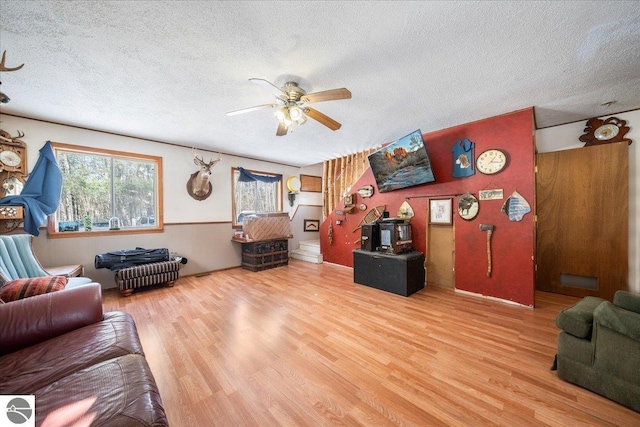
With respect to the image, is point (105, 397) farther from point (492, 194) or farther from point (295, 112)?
point (492, 194)

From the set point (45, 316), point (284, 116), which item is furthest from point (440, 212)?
point (45, 316)

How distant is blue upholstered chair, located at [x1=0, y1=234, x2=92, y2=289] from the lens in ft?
8.19

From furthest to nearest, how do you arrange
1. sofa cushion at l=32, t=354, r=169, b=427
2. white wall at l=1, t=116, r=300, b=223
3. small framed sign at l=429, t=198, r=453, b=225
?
small framed sign at l=429, t=198, r=453, b=225
white wall at l=1, t=116, r=300, b=223
sofa cushion at l=32, t=354, r=169, b=427

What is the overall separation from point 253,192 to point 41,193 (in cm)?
352

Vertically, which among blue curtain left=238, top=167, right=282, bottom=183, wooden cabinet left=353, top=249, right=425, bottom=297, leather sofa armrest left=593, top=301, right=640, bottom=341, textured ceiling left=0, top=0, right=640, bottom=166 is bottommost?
wooden cabinet left=353, top=249, right=425, bottom=297

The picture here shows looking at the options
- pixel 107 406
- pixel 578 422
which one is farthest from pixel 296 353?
pixel 578 422

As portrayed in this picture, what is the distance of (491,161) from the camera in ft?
10.7

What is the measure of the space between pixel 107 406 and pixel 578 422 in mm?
2598

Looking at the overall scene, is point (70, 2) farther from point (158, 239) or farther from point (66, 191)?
point (158, 239)

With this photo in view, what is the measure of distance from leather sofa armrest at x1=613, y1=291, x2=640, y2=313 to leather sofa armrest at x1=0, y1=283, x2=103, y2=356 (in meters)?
4.06

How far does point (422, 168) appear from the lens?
3725mm

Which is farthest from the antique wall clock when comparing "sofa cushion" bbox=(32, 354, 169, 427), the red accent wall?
the red accent wall

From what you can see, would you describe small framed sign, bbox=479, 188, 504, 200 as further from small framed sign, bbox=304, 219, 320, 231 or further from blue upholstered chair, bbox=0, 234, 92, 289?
blue upholstered chair, bbox=0, 234, 92, 289

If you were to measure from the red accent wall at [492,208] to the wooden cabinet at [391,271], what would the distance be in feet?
1.73
